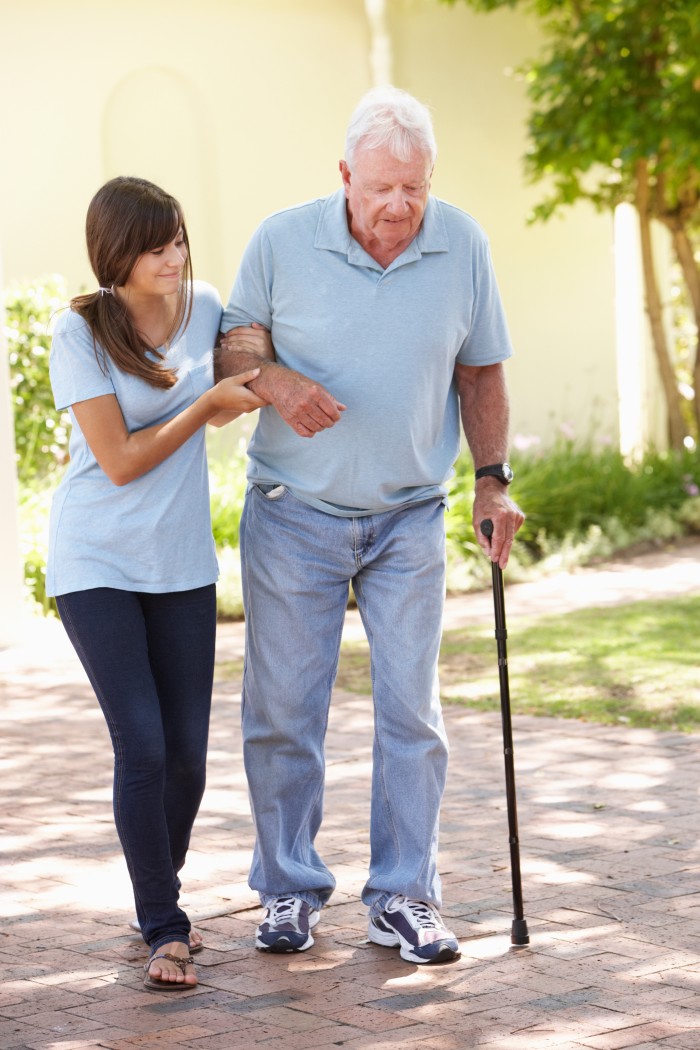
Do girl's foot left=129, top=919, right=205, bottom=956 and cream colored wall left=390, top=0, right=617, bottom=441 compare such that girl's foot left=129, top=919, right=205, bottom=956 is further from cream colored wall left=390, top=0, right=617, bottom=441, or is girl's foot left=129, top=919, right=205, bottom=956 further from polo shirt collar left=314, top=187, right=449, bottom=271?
cream colored wall left=390, top=0, right=617, bottom=441

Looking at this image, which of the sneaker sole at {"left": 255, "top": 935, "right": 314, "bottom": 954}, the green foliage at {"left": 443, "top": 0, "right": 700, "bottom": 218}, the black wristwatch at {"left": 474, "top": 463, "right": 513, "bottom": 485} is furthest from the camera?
the green foliage at {"left": 443, "top": 0, "right": 700, "bottom": 218}

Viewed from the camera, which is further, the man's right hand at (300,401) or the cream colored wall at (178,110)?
the cream colored wall at (178,110)

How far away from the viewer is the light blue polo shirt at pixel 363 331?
380cm

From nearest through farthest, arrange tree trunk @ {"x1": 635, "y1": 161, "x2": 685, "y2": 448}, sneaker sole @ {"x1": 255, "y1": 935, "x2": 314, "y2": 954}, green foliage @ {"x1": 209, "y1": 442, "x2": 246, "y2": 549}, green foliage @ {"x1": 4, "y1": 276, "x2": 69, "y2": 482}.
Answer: sneaker sole @ {"x1": 255, "y1": 935, "x2": 314, "y2": 954}
green foliage @ {"x1": 209, "y1": 442, "x2": 246, "y2": 549}
green foliage @ {"x1": 4, "y1": 276, "x2": 69, "y2": 482}
tree trunk @ {"x1": 635, "y1": 161, "x2": 685, "y2": 448}

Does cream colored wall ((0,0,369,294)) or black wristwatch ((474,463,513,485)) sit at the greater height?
cream colored wall ((0,0,369,294))

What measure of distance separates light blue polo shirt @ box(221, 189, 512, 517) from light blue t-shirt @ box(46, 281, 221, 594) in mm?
262

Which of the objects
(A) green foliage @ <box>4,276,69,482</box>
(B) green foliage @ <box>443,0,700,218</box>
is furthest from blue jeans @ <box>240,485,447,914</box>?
(B) green foliage @ <box>443,0,700,218</box>

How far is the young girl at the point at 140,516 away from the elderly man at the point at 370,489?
0.70 feet

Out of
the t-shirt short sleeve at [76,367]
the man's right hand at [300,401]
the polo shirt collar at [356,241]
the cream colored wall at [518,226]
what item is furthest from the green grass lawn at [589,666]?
the cream colored wall at [518,226]

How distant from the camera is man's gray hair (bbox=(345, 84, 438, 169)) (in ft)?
12.0

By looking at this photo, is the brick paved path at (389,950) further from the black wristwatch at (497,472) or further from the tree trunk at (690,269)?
the tree trunk at (690,269)

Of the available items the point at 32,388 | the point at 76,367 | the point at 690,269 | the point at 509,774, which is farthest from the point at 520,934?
the point at 690,269

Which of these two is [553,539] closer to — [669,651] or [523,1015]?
[669,651]

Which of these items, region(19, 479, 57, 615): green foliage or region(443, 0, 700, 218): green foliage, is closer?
region(19, 479, 57, 615): green foliage
